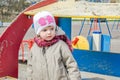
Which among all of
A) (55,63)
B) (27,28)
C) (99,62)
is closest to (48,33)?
(55,63)

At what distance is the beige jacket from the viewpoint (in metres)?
3.28

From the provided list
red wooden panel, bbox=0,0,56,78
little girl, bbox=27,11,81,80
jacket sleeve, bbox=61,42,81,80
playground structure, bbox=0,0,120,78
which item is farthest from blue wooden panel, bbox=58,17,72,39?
jacket sleeve, bbox=61,42,81,80

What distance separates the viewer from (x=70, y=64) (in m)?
3.29

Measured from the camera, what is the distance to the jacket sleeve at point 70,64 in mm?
3254

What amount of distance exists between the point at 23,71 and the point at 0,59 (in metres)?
2.21

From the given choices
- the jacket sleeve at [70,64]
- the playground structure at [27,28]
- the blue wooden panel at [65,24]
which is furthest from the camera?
the blue wooden panel at [65,24]

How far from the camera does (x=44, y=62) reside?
333 centimetres

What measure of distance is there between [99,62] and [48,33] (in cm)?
345

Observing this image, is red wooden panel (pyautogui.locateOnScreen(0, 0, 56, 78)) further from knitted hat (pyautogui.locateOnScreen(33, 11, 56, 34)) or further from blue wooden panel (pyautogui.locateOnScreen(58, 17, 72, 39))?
knitted hat (pyautogui.locateOnScreen(33, 11, 56, 34))

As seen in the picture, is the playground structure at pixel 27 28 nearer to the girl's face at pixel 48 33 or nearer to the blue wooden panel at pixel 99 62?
the blue wooden panel at pixel 99 62

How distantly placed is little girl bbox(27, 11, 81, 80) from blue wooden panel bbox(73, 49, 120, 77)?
3.14 m

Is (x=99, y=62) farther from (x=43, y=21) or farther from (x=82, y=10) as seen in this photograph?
(x=43, y=21)

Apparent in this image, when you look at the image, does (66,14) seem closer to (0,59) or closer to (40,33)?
(0,59)

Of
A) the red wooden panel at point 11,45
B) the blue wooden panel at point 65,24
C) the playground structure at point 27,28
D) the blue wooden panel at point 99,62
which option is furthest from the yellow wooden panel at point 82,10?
the blue wooden panel at point 99,62
